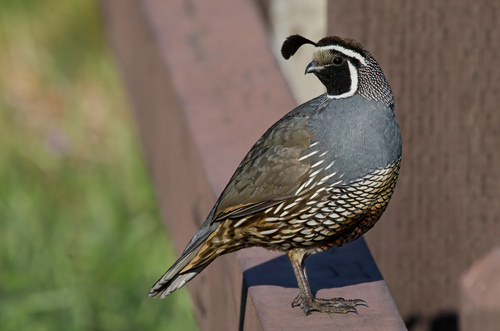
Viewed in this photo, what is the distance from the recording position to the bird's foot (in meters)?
2.97

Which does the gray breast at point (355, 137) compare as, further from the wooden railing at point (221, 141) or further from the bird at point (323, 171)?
the wooden railing at point (221, 141)

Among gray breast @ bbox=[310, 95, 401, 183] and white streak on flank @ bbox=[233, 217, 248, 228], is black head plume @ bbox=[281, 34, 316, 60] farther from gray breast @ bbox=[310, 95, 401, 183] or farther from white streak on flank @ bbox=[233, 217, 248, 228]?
white streak on flank @ bbox=[233, 217, 248, 228]

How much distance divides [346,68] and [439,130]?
31.2 inches

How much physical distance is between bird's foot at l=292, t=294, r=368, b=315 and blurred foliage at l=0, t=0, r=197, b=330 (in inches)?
75.8

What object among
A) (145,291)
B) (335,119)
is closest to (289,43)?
(335,119)

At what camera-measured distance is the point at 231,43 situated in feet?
15.6

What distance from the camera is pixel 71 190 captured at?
20.3 feet

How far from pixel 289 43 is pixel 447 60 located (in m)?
0.80

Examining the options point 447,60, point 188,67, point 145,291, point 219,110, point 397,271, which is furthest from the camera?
point 145,291

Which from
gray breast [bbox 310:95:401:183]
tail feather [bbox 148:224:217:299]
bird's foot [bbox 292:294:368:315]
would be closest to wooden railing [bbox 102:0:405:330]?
bird's foot [bbox 292:294:368:315]

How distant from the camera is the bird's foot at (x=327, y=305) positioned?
2.97m

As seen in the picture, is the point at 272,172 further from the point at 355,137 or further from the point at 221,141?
the point at 221,141

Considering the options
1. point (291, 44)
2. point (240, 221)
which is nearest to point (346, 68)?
point (291, 44)

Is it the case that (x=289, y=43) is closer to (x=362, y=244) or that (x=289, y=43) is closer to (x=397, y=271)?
(x=362, y=244)
